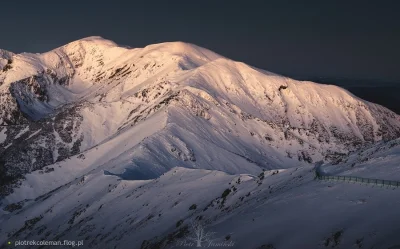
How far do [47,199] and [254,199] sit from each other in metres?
66.8

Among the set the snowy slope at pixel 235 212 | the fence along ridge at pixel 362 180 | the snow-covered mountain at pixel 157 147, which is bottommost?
the snow-covered mountain at pixel 157 147

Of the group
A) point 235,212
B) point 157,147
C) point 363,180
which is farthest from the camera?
point 157,147

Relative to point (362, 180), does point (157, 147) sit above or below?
below

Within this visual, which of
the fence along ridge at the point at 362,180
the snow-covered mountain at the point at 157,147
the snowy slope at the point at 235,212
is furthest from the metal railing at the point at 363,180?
the snow-covered mountain at the point at 157,147

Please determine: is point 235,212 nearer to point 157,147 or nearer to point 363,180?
point 363,180

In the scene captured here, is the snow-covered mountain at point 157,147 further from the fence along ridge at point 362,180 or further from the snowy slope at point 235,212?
the fence along ridge at point 362,180

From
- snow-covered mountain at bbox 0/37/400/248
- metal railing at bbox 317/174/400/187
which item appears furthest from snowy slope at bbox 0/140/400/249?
snow-covered mountain at bbox 0/37/400/248

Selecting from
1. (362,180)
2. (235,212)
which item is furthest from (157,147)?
(362,180)

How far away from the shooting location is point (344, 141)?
623 ft

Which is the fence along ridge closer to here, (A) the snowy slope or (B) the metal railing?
(B) the metal railing

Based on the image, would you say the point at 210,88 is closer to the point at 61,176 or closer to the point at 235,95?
the point at 235,95

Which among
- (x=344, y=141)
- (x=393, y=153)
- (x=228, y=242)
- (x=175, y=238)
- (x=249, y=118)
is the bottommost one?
(x=344, y=141)

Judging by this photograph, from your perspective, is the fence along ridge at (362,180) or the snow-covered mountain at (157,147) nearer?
the fence along ridge at (362,180)

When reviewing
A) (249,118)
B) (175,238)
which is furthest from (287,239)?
(249,118)
